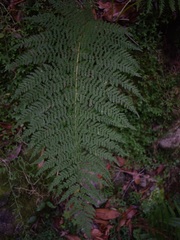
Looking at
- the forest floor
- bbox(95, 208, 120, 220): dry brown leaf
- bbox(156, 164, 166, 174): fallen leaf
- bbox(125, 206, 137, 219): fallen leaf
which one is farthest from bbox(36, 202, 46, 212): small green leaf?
bbox(156, 164, 166, 174): fallen leaf

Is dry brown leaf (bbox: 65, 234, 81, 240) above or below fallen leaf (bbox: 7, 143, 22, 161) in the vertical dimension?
below

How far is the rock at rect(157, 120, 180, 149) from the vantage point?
9.70 feet

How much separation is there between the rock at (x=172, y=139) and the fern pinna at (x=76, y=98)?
38.3 inches

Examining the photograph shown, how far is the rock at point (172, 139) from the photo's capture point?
296 centimetres

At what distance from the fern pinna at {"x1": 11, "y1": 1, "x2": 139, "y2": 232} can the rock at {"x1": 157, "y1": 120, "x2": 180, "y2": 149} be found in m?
0.97

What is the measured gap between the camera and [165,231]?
2.81m

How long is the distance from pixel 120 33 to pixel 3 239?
6.85ft

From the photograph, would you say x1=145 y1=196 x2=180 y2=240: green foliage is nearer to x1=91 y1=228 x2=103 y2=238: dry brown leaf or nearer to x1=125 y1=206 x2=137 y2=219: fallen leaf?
x1=125 y1=206 x2=137 y2=219: fallen leaf

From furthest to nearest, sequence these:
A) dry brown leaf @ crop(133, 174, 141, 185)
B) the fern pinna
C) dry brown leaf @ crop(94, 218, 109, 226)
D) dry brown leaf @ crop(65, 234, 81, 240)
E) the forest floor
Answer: dry brown leaf @ crop(133, 174, 141, 185) < dry brown leaf @ crop(94, 218, 109, 226) < dry brown leaf @ crop(65, 234, 81, 240) < the forest floor < the fern pinna

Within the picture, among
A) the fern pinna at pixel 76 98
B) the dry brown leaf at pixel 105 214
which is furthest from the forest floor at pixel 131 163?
the fern pinna at pixel 76 98

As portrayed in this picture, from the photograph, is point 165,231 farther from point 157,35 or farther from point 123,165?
point 157,35

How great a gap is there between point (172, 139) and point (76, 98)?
1322 mm

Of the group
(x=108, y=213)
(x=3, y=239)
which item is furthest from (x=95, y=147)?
(x=3, y=239)

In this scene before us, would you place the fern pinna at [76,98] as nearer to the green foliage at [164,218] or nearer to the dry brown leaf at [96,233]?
the dry brown leaf at [96,233]
